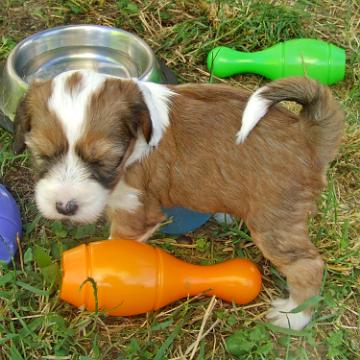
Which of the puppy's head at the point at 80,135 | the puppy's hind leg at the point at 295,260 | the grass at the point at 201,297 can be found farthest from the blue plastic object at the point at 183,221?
the puppy's head at the point at 80,135

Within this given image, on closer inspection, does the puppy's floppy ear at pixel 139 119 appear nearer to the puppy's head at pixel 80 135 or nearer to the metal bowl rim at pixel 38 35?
the puppy's head at pixel 80 135

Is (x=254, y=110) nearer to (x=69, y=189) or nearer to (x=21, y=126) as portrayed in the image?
(x=69, y=189)

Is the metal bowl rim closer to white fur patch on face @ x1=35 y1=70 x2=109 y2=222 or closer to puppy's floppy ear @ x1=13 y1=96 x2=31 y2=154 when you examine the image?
puppy's floppy ear @ x1=13 y1=96 x2=31 y2=154

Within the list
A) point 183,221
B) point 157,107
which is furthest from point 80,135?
point 183,221

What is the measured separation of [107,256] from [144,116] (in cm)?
63

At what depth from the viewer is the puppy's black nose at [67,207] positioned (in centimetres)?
254

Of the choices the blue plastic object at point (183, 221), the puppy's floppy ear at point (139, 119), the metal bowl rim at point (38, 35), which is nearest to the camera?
the puppy's floppy ear at point (139, 119)

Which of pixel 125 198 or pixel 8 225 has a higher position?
pixel 125 198

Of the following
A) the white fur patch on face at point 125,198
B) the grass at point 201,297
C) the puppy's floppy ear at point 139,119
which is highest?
the puppy's floppy ear at point 139,119

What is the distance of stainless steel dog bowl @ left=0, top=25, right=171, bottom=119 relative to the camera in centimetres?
404

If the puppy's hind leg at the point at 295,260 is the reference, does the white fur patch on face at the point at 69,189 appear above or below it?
above

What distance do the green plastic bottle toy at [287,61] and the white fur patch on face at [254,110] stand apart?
1.54m

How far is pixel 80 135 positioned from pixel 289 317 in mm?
1269

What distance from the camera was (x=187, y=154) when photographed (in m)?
2.86
